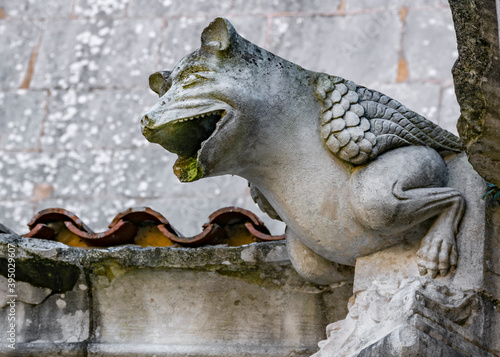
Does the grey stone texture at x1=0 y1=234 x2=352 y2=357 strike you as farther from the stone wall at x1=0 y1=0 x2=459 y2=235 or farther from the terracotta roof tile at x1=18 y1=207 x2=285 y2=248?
the stone wall at x1=0 y1=0 x2=459 y2=235

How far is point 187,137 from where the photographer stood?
3418 millimetres

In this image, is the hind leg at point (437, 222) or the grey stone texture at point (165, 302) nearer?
the hind leg at point (437, 222)

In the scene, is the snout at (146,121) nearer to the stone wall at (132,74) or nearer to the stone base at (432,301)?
the stone base at (432,301)

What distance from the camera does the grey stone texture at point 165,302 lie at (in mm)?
3840

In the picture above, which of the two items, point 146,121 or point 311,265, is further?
point 311,265

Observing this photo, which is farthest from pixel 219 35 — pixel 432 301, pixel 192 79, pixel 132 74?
pixel 132 74

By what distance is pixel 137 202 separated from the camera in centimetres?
561

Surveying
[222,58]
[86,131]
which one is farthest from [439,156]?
[86,131]

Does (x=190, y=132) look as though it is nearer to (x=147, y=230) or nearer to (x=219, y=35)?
(x=219, y=35)

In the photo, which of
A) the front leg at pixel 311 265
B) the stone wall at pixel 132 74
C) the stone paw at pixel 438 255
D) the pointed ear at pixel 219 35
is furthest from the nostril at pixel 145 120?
the stone wall at pixel 132 74

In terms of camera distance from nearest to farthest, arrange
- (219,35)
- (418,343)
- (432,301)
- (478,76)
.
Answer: (478,76)
(418,343)
(432,301)
(219,35)

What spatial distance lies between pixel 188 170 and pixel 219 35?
40cm

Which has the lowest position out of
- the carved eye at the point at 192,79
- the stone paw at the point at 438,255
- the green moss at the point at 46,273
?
the green moss at the point at 46,273

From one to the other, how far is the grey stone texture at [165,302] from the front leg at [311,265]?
3.4 inches
